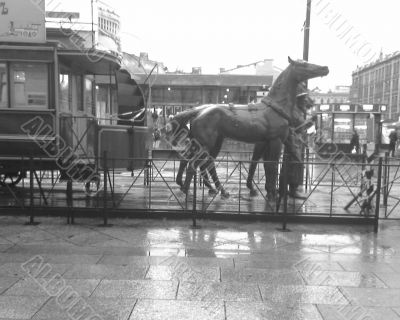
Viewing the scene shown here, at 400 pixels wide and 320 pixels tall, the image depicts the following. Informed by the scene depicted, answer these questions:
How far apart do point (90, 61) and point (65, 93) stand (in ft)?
3.09

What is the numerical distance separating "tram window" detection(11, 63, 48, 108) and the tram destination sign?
576mm

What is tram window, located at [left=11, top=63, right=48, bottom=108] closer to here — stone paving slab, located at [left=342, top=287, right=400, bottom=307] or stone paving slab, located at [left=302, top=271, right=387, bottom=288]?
stone paving slab, located at [left=302, top=271, right=387, bottom=288]

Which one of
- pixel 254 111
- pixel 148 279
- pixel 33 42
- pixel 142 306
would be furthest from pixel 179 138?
pixel 142 306

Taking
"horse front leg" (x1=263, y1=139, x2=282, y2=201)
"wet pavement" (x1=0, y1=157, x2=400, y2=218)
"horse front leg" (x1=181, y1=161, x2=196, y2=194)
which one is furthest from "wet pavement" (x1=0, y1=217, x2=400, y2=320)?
"horse front leg" (x1=263, y1=139, x2=282, y2=201)

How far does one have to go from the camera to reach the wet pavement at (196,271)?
4.36 metres

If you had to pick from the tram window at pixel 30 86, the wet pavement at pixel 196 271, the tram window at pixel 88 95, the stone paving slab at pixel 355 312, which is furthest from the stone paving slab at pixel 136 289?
the tram window at pixel 88 95

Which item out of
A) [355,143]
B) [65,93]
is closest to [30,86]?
[65,93]

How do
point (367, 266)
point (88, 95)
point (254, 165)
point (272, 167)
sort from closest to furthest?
point (367, 266)
point (272, 167)
point (254, 165)
point (88, 95)

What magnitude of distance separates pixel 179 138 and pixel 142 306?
6543 mm

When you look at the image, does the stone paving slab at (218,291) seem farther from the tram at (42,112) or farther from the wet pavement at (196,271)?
the tram at (42,112)

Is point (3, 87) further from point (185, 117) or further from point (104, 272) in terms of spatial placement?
point (104, 272)

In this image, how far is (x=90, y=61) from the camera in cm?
946

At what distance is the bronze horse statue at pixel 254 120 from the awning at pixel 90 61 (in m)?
2.37

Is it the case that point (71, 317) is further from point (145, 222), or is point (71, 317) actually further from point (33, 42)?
point (33, 42)
